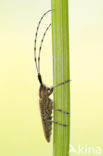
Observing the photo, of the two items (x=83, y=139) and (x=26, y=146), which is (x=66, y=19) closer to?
(x=83, y=139)

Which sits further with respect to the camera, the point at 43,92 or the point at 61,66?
the point at 43,92

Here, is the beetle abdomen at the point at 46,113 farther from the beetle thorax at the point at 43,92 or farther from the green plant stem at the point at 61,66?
the green plant stem at the point at 61,66

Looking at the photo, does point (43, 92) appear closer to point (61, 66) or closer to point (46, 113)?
point (46, 113)

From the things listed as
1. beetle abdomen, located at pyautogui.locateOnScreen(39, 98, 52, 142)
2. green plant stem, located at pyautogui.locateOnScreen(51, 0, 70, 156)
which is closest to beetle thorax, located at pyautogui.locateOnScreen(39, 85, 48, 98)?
beetle abdomen, located at pyautogui.locateOnScreen(39, 98, 52, 142)

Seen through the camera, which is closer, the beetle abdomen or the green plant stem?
the green plant stem

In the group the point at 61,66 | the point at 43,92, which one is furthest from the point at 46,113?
the point at 61,66

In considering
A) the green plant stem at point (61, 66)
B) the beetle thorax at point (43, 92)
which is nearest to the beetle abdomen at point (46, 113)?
the beetle thorax at point (43, 92)

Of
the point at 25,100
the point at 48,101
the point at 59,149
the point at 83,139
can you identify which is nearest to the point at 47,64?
the point at 25,100

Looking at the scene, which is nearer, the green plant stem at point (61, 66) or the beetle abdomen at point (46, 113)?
the green plant stem at point (61, 66)

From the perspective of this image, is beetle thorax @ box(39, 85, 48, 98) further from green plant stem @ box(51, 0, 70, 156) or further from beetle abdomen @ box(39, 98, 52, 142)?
green plant stem @ box(51, 0, 70, 156)
